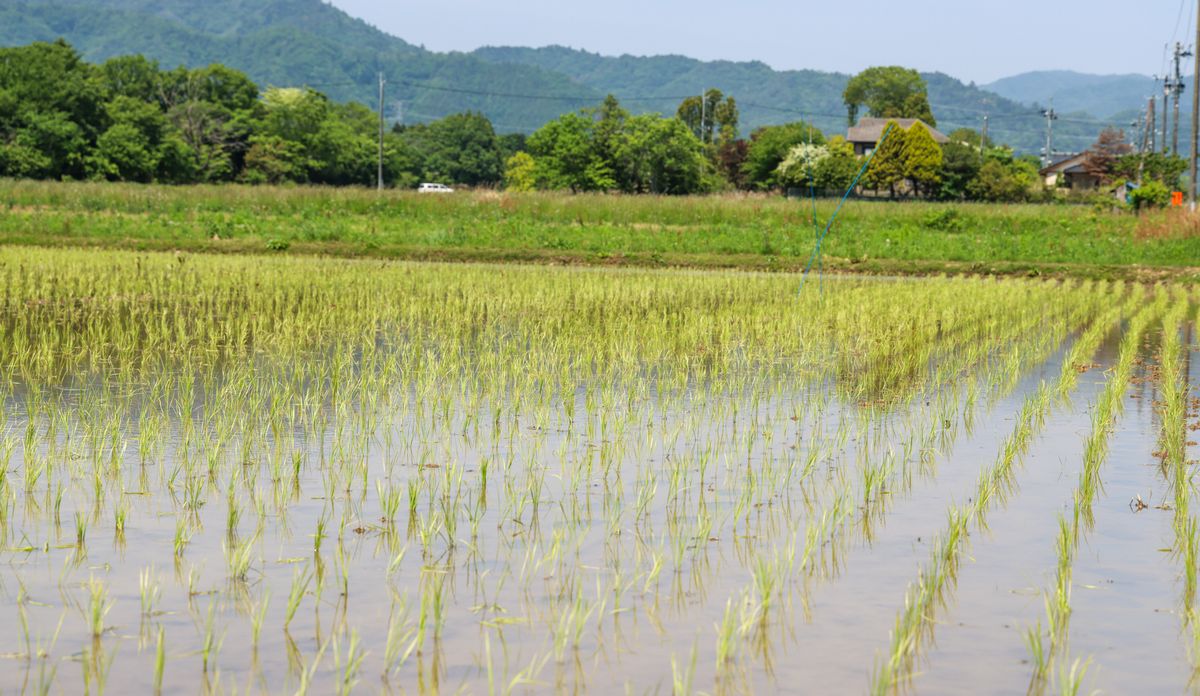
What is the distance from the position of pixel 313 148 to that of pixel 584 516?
75410 mm

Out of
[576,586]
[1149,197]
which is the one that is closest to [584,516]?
[576,586]

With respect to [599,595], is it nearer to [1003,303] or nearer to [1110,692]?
[1110,692]

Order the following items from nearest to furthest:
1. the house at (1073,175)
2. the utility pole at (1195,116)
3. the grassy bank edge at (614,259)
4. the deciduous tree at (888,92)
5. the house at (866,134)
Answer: the grassy bank edge at (614,259), the utility pole at (1195,116), the house at (1073,175), the house at (866,134), the deciduous tree at (888,92)

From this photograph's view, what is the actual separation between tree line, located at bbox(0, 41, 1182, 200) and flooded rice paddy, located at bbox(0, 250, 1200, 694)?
4063 cm

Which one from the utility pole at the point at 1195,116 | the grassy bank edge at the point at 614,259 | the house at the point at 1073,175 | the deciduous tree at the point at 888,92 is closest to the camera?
the grassy bank edge at the point at 614,259

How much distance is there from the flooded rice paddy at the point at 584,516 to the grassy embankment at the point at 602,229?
14557 millimetres

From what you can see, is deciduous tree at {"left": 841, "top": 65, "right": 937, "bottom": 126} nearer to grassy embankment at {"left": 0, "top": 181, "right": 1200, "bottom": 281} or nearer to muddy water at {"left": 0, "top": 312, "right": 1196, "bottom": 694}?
grassy embankment at {"left": 0, "top": 181, "right": 1200, "bottom": 281}

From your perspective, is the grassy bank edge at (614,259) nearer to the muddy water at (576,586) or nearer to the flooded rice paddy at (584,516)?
the flooded rice paddy at (584,516)

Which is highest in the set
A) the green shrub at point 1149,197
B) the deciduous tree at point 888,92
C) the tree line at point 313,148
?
the deciduous tree at point 888,92

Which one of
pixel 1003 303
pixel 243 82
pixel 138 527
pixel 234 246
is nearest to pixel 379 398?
pixel 138 527

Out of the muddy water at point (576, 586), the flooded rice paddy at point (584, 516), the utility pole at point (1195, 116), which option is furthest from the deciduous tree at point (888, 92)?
the muddy water at point (576, 586)

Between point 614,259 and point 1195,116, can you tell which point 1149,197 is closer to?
point 1195,116

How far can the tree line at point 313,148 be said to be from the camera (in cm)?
5809

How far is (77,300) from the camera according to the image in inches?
548
